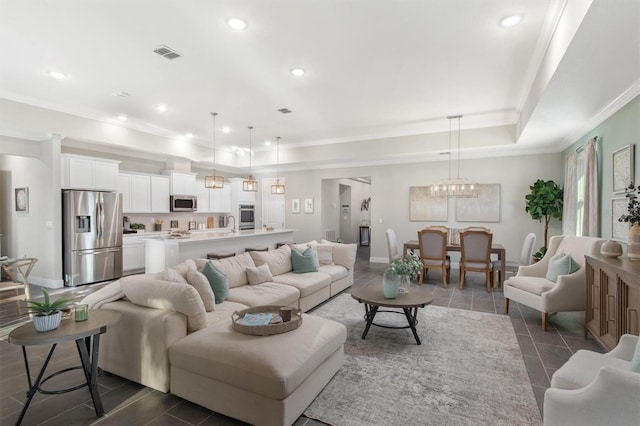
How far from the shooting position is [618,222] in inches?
147

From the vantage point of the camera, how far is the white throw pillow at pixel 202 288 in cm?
284

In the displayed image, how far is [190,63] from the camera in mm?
3770

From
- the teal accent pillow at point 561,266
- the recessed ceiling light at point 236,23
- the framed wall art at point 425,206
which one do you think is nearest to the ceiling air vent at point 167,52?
the recessed ceiling light at point 236,23

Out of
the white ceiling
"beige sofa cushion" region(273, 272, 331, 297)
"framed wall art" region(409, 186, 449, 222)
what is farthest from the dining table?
"beige sofa cushion" region(273, 272, 331, 297)

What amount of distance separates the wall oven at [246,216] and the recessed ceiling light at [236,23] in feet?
22.4

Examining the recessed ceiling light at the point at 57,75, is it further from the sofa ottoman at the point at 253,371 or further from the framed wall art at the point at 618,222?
the framed wall art at the point at 618,222

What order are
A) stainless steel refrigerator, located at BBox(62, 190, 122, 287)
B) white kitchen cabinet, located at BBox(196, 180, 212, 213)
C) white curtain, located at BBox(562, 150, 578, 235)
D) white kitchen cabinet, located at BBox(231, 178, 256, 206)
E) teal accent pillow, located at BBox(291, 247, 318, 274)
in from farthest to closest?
1. white kitchen cabinet, located at BBox(231, 178, 256, 206)
2. white kitchen cabinet, located at BBox(196, 180, 212, 213)
3. stainless steel refrigerator, located at BBox(62, 190, 122, 287)
4. white curtain, located at BBox(562, 150, 578, 235)
5. teal accent pillow, located at BBox(291, 247, 318, 274)

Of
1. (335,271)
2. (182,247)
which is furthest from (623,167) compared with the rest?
(182,247)

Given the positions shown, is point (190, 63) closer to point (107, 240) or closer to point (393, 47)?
point (393, 47)

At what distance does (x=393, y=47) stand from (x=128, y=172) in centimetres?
586

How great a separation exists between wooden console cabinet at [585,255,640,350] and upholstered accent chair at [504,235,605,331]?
0.17 meters

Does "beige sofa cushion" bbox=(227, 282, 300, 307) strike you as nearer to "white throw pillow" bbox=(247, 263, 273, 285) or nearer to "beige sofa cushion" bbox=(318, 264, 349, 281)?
"white throw pillow" bbox=(247, 263, 273, 285)

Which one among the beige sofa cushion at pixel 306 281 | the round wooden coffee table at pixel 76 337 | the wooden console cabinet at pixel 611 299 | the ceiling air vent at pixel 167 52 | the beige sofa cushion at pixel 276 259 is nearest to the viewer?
the round wooden coffee table at pixel 76 337

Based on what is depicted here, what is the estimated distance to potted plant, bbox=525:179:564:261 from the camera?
632 cm
